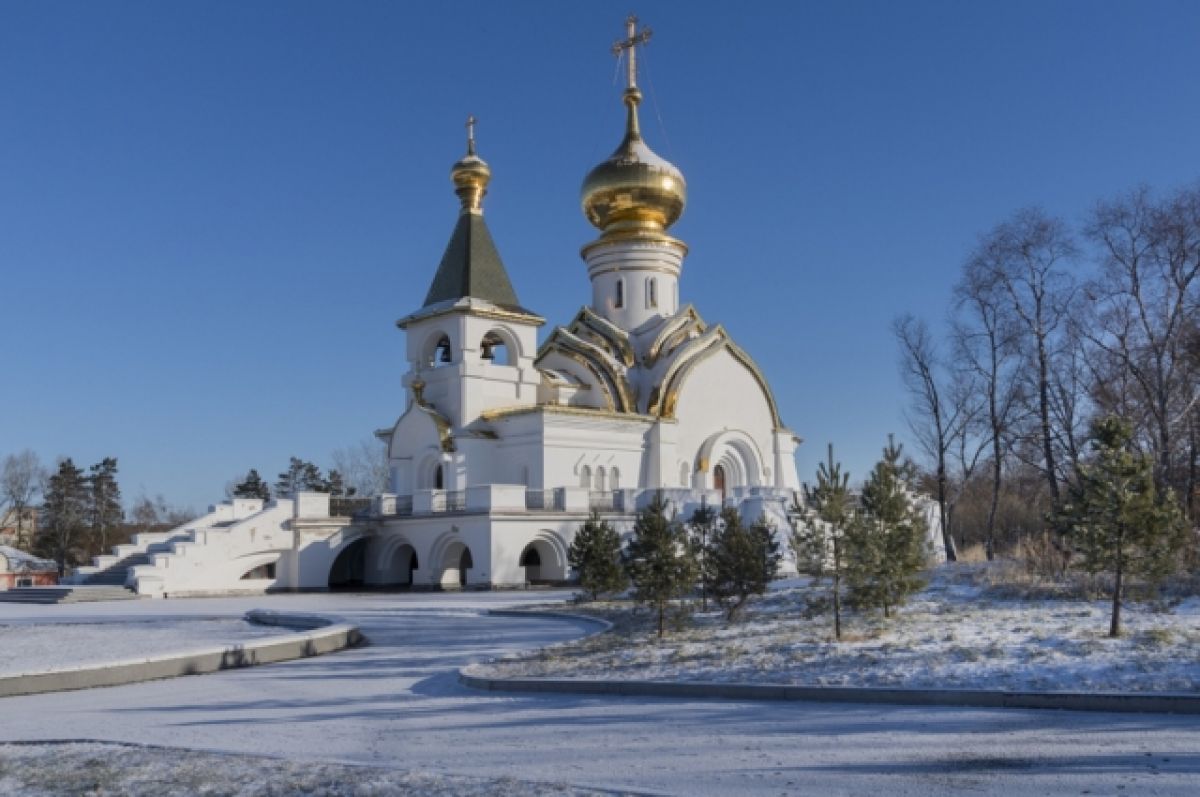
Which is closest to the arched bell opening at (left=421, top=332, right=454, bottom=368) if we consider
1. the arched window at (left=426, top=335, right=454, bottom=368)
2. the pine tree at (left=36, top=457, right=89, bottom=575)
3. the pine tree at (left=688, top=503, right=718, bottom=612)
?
the arched window at (left=426, top=335, right=454, bottom=368)

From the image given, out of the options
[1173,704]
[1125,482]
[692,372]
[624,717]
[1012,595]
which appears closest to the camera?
[1173,704]

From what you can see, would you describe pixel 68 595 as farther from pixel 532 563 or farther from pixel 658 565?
pixel 658 565

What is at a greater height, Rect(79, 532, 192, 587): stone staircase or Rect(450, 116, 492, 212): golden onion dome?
Rect(450, 116, 492, 212): golden onion dome

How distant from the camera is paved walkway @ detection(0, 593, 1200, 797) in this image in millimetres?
6043

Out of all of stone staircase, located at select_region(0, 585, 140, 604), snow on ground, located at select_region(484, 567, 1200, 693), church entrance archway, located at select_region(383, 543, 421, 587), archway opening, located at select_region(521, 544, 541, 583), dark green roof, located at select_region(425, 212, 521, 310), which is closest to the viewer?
snow on ground, located at select_region(484, 567, 1200, 693)

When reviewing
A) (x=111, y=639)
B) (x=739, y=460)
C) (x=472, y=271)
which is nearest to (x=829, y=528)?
(x=111, y=639)

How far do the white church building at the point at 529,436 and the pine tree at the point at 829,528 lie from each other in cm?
1307

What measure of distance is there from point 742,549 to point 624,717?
20.0ft

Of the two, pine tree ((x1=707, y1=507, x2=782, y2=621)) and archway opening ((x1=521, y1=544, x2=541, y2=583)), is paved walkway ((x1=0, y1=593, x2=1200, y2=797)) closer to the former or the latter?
pine tree ((x1=707, y1=507, x2=782, y2=621))

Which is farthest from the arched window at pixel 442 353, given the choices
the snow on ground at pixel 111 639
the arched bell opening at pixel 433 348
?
the snow on ground at pixel 111 639

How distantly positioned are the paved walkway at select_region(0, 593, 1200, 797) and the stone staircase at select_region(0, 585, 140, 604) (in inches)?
588

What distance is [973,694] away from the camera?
8.02m

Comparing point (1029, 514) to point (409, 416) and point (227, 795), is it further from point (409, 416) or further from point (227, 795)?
point (227, 795)

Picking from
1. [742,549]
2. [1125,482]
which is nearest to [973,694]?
[1125,482]
